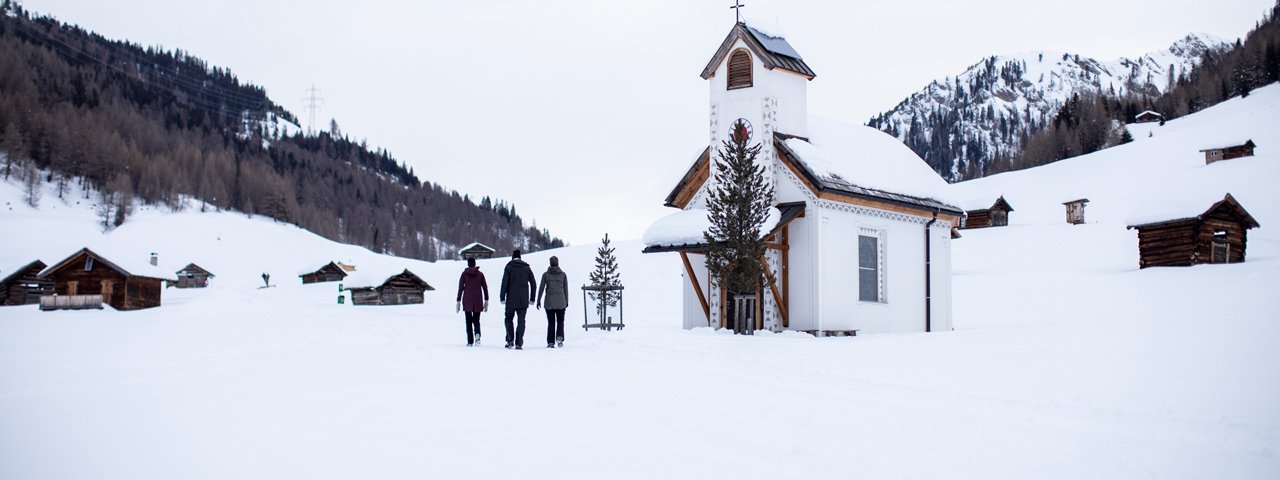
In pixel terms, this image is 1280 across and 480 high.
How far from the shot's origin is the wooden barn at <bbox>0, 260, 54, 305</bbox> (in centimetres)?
4497

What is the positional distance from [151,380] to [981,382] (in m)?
9.59

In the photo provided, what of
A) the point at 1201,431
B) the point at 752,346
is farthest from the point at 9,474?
the point at 752,346

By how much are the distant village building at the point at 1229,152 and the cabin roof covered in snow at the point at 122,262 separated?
7369 centimetres

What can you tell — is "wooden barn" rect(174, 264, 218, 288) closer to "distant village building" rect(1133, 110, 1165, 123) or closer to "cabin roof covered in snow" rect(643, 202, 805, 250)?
"cabin roof covered in snow" rect(643, 202, 805, 250)

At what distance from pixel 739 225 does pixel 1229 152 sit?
67476 millimetres

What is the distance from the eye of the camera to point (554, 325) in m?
15.7

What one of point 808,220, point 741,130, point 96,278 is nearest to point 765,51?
point 741,130

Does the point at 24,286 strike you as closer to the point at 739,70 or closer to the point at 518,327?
the point at 739,70

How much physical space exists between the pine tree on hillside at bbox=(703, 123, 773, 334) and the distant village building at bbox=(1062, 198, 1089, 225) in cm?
4871

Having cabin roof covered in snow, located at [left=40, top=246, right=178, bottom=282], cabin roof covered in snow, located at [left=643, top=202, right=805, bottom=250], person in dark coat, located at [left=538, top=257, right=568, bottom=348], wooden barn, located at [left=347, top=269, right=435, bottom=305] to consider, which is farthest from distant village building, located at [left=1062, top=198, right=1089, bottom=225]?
cabin roof covered in snow, located at [left=40, top=246, right=178, bottom=282]

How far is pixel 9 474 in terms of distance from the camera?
549 cm

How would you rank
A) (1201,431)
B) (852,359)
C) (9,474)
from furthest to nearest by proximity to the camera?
(852,359) → (1201,431) → (9,474)

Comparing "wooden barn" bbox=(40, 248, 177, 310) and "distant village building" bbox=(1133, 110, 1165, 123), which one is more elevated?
"distant village building" bbox=(1133, 110, 1165, 123)

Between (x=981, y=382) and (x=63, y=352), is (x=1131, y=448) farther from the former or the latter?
(x=63, y=352)
